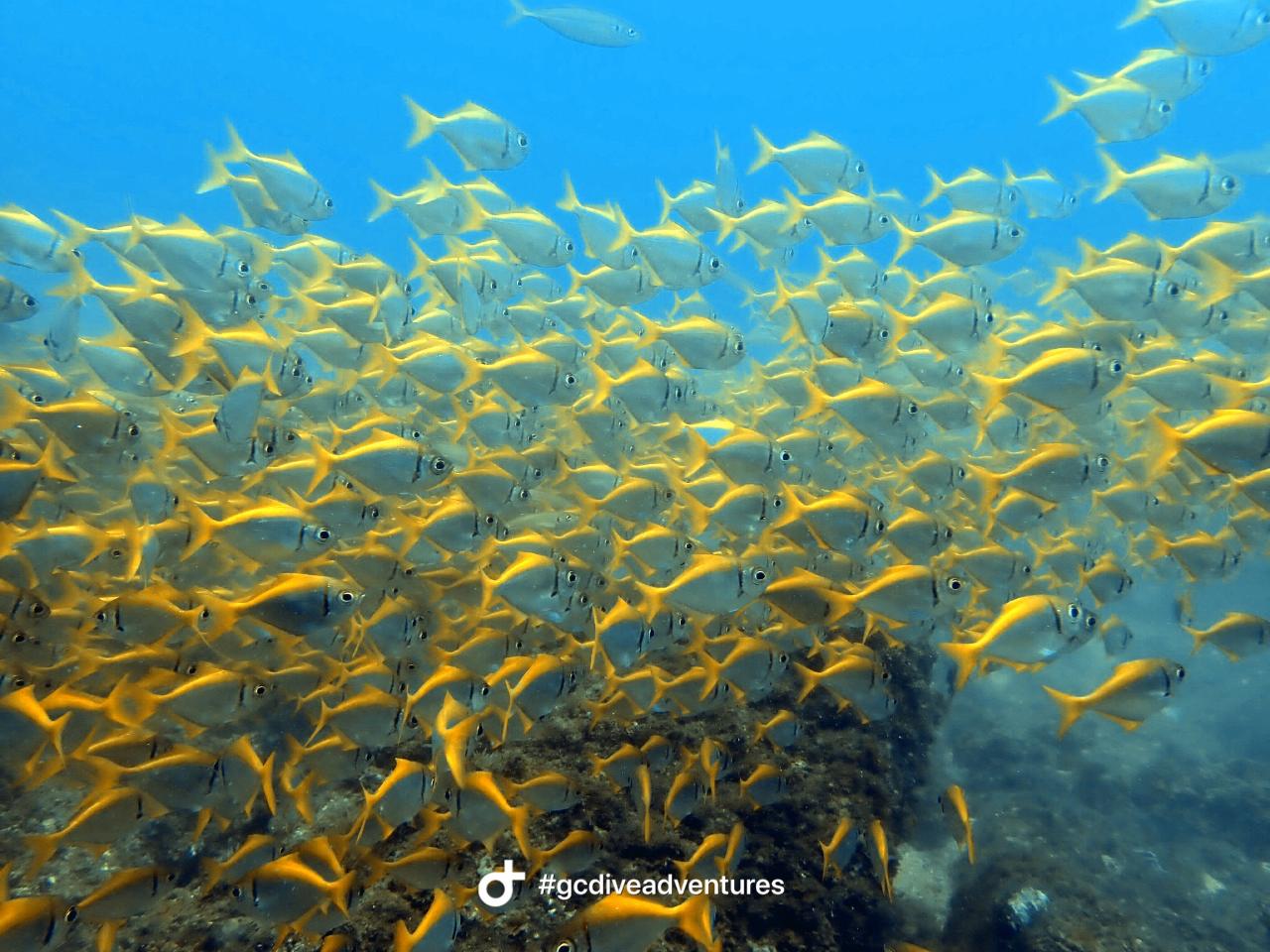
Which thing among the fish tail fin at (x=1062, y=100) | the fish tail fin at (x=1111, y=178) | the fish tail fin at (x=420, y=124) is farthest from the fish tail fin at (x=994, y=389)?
the fish tail fin at (x=420, y=124)

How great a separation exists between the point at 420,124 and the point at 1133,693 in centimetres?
807

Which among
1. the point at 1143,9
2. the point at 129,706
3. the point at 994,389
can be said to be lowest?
the point at 129,706

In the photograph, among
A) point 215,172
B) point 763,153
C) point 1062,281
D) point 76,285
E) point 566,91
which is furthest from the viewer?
point 566,91

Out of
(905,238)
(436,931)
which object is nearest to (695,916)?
(436,931)

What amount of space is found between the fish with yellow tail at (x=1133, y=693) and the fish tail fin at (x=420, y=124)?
24.2ft

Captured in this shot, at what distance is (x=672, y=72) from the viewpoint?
121062 mm

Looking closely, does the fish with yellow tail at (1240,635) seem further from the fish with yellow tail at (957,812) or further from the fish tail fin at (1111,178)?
the fish tail fin at (1111,178)

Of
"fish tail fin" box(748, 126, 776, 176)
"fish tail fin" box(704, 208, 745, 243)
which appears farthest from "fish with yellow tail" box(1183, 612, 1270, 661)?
"fish tail fin" box(748, 126, 776, 176)

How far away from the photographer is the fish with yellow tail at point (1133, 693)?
3.71m

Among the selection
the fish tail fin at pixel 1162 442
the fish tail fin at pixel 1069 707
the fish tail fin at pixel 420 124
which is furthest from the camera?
the fish tail fin at pixel 420 124

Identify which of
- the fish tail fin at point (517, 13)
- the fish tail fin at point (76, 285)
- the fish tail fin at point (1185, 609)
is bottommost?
the fish tail fin at point (1185, 609)

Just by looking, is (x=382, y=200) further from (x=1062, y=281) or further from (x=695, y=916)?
(x=695, y=916)

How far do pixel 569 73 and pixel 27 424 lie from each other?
141m

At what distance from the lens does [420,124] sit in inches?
305
